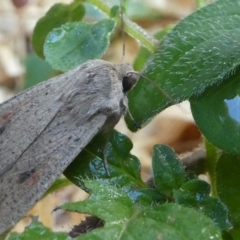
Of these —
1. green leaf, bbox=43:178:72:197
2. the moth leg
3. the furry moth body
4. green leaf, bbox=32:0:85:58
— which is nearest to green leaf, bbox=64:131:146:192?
the moth leg

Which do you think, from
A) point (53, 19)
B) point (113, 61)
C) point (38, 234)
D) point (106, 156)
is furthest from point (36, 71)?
point (38, 234)

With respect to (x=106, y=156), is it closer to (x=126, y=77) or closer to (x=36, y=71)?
(x=126, y=77)

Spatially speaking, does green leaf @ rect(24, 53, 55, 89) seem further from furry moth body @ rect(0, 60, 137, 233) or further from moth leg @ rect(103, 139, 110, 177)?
moth leg @ rect(103, 139, 110, 177)

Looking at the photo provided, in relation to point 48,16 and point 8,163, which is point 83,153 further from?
point 48,16

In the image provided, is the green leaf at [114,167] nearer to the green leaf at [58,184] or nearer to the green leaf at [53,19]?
the green leaf at [58,184]

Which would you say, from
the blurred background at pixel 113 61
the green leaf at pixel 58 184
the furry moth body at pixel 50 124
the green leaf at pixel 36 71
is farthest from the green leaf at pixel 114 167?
the green leaf at pixel 36 71

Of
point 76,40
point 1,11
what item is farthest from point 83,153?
point 1,11

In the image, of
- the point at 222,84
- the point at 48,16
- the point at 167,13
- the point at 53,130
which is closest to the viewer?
the point at 222,84
